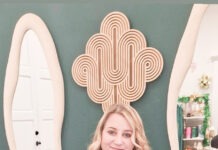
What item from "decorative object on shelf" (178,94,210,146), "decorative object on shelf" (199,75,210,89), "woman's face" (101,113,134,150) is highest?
"decorative object on shelf" (199,75,210,89)

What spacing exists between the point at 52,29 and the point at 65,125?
383 millimetres

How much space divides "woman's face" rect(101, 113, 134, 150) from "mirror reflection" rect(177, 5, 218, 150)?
0.64 feet

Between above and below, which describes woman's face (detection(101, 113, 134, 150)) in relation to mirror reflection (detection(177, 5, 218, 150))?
below

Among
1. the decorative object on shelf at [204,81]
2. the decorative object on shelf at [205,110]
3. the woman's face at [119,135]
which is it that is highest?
the decorative object on shelf at [204,81]

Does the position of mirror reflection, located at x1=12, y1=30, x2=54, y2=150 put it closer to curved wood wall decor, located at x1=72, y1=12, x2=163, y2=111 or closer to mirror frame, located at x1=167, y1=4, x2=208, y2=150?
curved wood wall decor, located at x1=72, y1=12, x2=163, y2=111

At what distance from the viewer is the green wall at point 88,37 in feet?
3.94

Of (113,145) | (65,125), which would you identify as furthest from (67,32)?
(113,145)

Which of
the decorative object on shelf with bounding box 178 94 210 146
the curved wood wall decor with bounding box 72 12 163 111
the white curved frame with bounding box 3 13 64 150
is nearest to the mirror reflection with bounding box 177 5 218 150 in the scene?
the decorative object on shelf with bounding box 178 94 210 146

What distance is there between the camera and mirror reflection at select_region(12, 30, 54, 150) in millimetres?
1288

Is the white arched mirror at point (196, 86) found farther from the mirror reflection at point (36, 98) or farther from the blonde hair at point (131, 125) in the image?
the mirror reflection at point (36, 98)

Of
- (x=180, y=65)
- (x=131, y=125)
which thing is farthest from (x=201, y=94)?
(x=131, y=125)

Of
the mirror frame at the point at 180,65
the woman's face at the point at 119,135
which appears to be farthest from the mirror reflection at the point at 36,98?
the mirror frame at the point at 180,65

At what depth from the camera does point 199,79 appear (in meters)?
1.11

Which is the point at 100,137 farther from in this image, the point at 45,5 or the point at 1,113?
the point at 45,5
